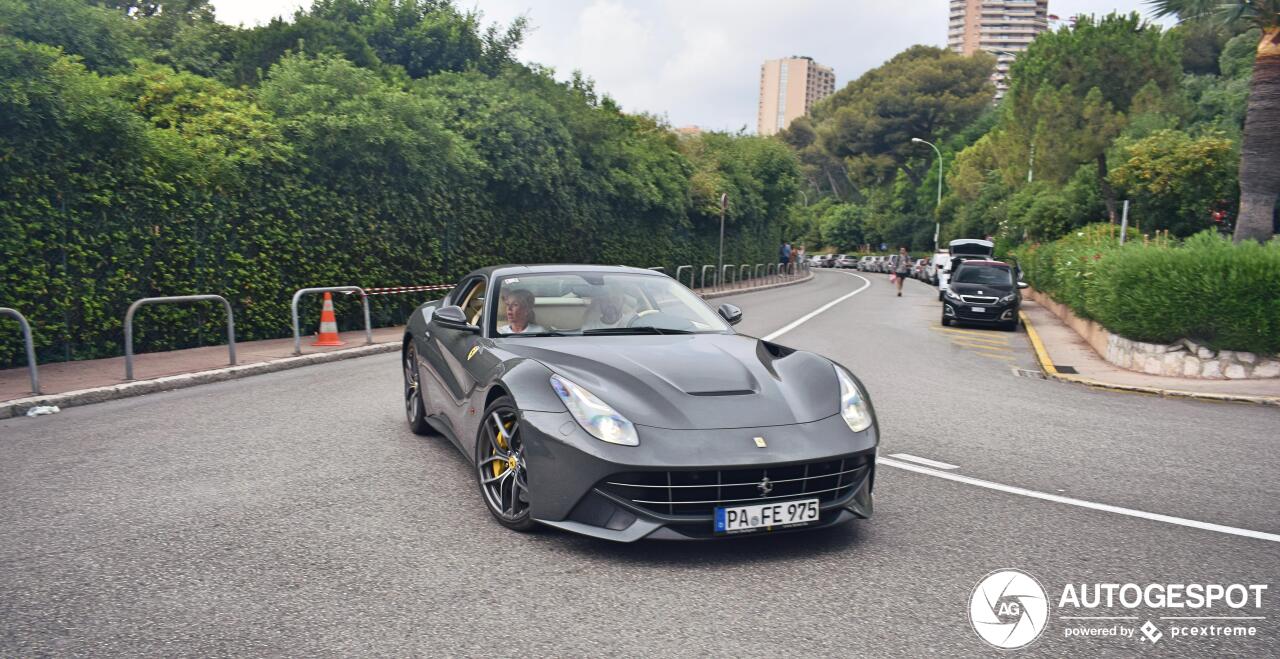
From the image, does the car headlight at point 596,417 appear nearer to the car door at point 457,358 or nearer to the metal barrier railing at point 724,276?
the car door at point 457,358

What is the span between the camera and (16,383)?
9383mm

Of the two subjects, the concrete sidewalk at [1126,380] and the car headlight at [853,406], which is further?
the concrete sidewalk at [1126,380]

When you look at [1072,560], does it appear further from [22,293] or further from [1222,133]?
[1222,133]

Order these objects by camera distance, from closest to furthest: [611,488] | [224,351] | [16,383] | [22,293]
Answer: [611,488] → [16,383] → [22,293] → [224,351]

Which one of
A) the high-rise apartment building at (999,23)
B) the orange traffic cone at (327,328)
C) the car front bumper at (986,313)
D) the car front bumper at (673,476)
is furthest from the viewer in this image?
the high-rise apartment building at (999,23)

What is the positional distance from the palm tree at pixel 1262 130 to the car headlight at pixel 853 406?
1413 centimetres

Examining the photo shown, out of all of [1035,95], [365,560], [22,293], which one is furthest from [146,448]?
[1035,95]

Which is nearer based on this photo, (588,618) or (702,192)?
(588,618)

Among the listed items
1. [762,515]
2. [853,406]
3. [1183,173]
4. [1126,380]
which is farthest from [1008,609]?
[1183,173]

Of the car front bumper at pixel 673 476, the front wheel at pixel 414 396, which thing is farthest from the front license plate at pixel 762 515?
the front wheel at pixel 414 396

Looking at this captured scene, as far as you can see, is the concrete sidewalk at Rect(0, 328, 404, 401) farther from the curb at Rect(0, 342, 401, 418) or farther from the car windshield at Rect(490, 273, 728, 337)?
the car windshield at Rect(490, 273, 728, 337)

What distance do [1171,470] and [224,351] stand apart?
1124 cm

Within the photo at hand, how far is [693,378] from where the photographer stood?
461 centimetres

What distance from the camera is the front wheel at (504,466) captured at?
4.55 meters
